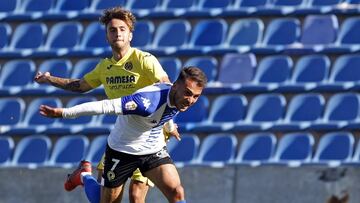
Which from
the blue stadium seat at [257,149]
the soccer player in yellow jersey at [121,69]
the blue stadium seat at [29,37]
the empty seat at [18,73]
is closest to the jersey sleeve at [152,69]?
the soccer player in yellow jersey at [121,69]

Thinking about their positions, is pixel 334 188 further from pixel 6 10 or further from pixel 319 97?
pixel 6 10

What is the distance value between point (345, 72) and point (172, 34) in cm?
197

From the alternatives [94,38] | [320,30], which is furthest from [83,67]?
[320,30]

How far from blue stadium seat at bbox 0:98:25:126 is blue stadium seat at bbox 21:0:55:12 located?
1169mm

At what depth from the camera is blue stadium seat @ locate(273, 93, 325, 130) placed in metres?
11.5

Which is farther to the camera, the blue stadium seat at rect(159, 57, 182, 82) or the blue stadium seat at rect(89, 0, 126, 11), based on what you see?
the blue stadium seat at rect(89, 0, 126, 11)

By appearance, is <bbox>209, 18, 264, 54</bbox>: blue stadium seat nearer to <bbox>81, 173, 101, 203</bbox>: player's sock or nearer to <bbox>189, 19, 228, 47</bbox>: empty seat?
<bbox>189, 19, 228, 47</bbox>: empty seat

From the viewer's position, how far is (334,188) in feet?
34.8

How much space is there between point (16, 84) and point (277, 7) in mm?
3024

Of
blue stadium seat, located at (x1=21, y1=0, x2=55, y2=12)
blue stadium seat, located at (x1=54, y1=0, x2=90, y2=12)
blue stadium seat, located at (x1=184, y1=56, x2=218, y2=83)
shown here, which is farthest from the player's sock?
blue stadium seat, located at (x1=21, y1=0, x2=55, y2=12)

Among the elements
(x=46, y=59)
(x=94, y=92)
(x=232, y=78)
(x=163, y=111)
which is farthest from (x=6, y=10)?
(x=163, y=111)

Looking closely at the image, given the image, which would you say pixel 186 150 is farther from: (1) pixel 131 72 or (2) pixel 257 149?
(1) pixel 131 72

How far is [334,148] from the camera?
11297 millimetres

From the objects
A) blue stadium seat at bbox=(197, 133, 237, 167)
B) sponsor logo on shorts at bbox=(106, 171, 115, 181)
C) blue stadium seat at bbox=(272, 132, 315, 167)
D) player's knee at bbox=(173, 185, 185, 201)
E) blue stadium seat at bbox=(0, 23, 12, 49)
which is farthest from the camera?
blue stadium seat at bbox=(0, 23, 12, 49)
